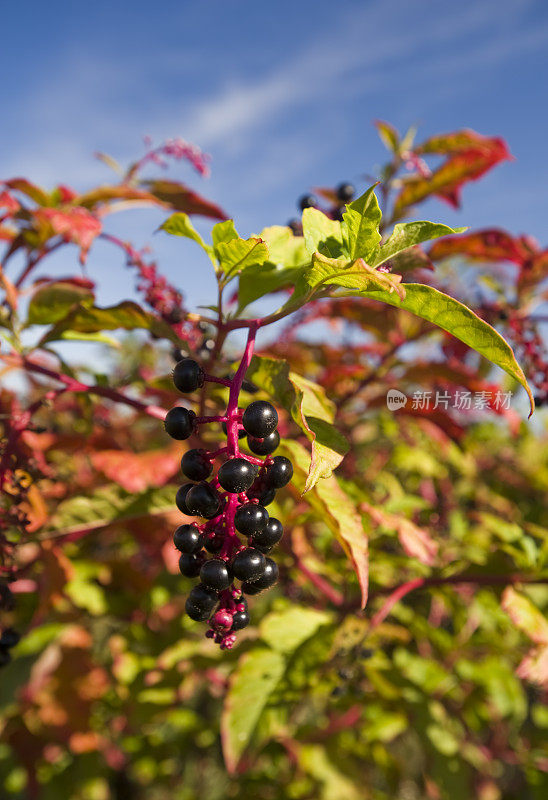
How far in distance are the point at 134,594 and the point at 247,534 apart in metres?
2.29

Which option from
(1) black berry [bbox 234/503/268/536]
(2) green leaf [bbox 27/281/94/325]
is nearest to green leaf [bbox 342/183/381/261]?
(1) black berry [bbox 234/503/268/536]

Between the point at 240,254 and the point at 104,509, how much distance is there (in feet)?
3.53

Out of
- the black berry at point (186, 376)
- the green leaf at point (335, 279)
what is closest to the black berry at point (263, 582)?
the black berry at point (186, 376)

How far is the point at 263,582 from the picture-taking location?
3.01 feet

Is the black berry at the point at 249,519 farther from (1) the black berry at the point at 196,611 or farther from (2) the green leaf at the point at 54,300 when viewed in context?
(2) the green leaf at the point at 54,300

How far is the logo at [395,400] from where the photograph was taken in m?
2.48

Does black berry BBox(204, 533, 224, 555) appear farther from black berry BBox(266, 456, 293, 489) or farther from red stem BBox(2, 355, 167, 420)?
red stem BBox(2, 355, 167, 420)

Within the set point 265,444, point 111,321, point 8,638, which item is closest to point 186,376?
point 265,444

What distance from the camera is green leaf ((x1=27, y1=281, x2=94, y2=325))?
1.65 meters

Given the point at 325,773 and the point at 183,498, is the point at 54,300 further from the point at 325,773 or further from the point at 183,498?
the point at 325,773

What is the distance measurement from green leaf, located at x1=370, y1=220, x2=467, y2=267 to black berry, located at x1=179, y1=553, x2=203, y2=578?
682mm

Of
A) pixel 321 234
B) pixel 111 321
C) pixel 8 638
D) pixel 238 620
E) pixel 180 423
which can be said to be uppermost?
pixel 321 234

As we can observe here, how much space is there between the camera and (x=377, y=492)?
2.99 metres

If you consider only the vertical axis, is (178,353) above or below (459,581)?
above
